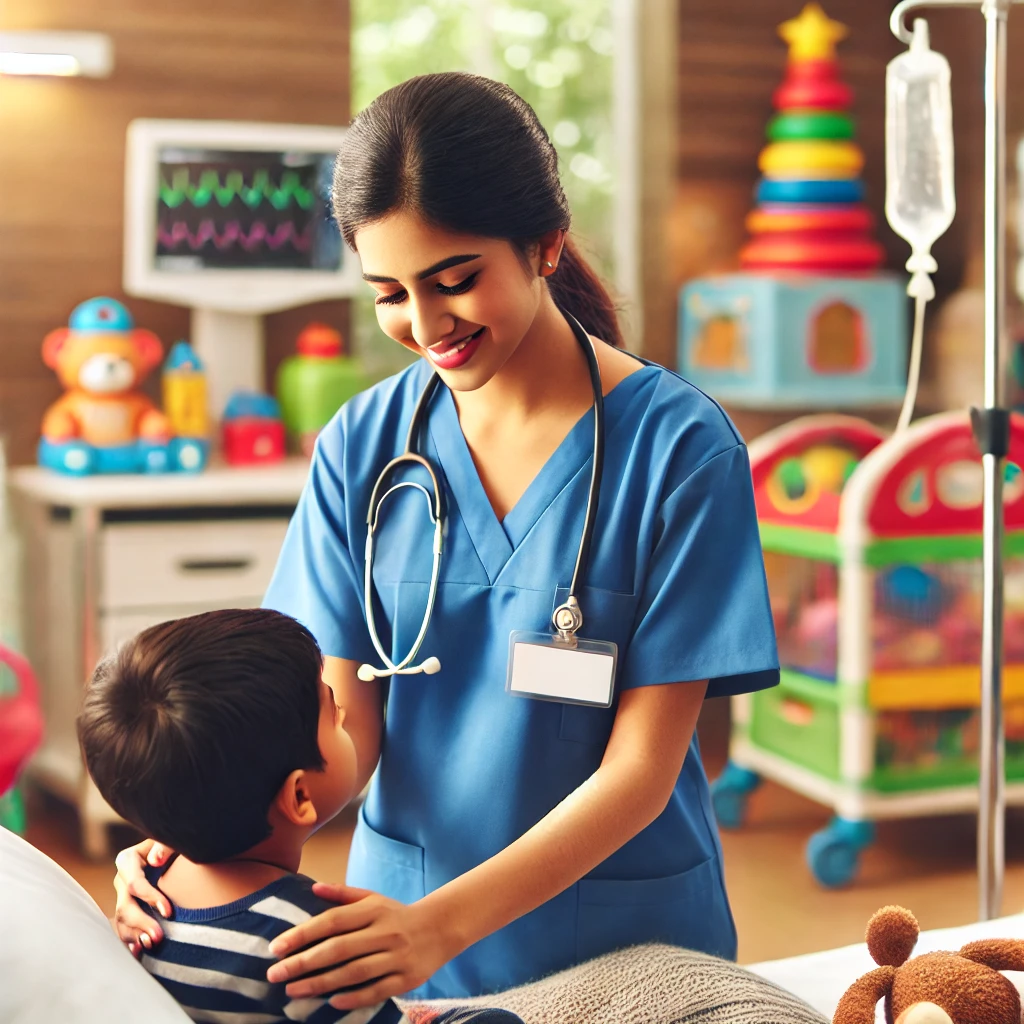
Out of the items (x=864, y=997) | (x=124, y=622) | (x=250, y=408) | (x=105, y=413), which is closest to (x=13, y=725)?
(x=124, y=622)

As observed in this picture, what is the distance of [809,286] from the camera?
375 centimetres

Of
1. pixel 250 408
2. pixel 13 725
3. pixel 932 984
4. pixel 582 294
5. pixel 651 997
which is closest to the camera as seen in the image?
pixel 932 984

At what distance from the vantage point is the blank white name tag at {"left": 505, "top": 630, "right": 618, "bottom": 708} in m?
1.15

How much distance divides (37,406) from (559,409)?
2.47m

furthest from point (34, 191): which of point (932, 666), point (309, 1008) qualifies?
point (309, 1008)

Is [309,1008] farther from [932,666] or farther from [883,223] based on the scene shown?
[883,223]

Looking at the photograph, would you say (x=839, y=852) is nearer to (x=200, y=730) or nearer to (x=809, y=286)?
(x=809, y=286)

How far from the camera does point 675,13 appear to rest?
393cm

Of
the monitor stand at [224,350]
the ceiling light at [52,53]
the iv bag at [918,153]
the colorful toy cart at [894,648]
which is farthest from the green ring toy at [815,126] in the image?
the iv bag at [918,153]

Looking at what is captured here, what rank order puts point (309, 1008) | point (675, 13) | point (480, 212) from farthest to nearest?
point (675, 13) < point (480, 212) < point (309, 1008)

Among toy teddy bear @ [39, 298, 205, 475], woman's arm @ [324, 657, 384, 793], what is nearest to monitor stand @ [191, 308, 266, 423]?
toy teddy bear @ [39, 298, 205, 475]

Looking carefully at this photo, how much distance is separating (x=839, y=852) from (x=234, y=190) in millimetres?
2056

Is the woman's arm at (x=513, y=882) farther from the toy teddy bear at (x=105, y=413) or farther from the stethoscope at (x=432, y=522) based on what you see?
→ the toy teddy bear at (x=105, y=413)

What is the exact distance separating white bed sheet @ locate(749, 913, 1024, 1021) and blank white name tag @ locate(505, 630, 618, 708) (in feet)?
1.23
